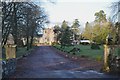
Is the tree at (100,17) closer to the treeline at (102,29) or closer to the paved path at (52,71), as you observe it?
the treeline at (102,29)

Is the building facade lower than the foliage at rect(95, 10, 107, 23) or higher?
lower

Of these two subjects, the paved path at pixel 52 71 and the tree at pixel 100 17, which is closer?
the paved path at pixel 52 71

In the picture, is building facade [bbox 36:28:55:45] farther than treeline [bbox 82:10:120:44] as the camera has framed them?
Yes

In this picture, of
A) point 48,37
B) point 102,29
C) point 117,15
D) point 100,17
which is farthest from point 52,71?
point 48,37

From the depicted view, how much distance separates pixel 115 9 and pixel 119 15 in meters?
0.83

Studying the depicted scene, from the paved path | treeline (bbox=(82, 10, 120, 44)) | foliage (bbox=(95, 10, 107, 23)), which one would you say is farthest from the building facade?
the paved path

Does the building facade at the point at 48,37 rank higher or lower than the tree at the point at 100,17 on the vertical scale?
lower

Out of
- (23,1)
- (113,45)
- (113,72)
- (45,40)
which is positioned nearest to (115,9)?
(113,45)

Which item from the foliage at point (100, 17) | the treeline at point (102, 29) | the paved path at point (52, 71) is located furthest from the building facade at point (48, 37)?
the paved path at point (52, 71)

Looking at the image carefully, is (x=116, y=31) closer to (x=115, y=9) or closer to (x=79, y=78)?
(x=115, y=9)

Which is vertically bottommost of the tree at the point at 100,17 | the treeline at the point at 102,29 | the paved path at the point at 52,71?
the paved path at the point at 52,71

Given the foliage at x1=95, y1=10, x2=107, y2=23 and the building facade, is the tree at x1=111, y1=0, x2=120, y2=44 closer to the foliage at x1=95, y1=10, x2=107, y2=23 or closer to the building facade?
the foliage at x1=95, y1=10, x2=107, y2=23

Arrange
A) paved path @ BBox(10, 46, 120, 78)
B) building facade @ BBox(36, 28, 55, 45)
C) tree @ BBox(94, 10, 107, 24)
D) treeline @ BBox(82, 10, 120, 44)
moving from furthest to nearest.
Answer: building facade @ BBox(36, 28, 55, 45) < tree @ BBox(94, 10, 107, 24) < treeline @ BBox(82, 10, 120, 44) < paved path @ BBox(10, 46, 120, 78)

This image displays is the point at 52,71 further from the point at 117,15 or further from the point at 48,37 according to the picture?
the point at 48,37
